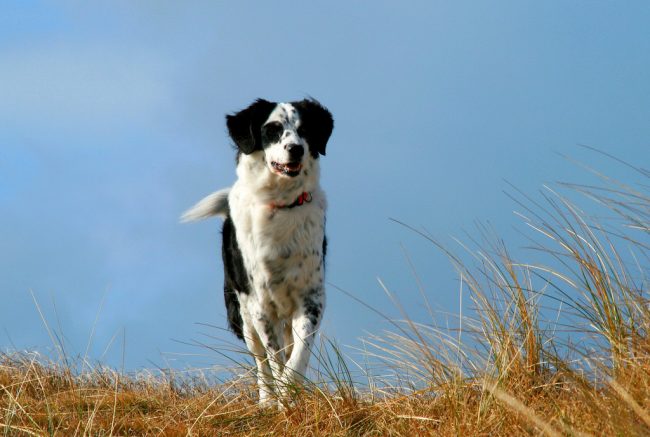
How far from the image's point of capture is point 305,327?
559cm

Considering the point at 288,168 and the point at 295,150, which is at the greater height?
the point at 295,150

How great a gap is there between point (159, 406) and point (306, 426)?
Result: 4.65ft

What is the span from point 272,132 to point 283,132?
3.7 inches

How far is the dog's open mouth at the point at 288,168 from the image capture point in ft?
18.4

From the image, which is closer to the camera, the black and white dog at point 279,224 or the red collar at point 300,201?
the black and white dog at point 279,224

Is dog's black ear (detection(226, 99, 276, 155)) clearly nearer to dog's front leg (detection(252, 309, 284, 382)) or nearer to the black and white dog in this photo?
the black and white dog

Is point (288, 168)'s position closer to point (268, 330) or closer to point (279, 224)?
point (279, 224)

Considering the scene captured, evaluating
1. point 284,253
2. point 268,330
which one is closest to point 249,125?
point 284,253

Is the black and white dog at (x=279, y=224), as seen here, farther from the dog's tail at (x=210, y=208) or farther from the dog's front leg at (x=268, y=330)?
the dog's tail at (x=210, y=208)

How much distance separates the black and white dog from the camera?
18.7 ft

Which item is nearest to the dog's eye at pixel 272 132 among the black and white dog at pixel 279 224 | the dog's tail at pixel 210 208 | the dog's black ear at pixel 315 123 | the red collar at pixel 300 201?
the black and white dog at pixel 279 224

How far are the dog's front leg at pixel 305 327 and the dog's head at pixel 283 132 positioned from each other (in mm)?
858

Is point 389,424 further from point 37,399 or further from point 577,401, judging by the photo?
point 37,399

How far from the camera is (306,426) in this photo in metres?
4.17
